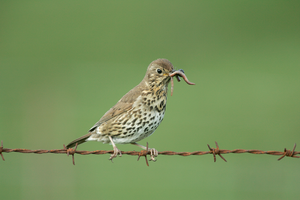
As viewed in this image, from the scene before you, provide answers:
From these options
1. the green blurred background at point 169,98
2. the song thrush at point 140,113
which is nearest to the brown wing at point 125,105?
the song thrush at point 140,113

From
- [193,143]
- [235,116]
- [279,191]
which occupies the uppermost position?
[235,116]

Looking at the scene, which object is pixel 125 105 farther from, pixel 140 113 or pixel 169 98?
pixel 169 98

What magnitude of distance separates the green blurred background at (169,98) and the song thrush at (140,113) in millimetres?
3080

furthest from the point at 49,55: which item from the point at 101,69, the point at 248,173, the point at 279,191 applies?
the point at 279,191

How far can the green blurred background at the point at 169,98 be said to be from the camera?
1006 centimetres

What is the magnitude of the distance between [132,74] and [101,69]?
1397 mm

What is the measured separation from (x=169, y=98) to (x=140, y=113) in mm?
8233

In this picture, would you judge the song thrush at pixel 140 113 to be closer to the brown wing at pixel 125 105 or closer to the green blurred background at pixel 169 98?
Answer: the brown wing at pixel 125 105

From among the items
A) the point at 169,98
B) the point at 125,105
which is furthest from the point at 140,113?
the point at 169,98

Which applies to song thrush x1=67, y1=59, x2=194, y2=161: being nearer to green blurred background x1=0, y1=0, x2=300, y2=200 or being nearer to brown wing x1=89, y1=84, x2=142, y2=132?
brown wing x1=89, y1=84, x2=142, y2=132

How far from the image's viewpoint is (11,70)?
1634 centimetres

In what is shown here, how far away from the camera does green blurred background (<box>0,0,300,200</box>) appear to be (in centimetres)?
1006

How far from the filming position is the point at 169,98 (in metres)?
13.6

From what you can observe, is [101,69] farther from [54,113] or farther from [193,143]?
[193,143]
